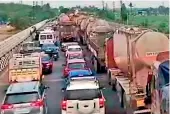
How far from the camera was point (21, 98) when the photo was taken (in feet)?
49.5

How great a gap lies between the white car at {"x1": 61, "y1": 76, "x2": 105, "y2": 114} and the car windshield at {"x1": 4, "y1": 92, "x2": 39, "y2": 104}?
3.27 ft

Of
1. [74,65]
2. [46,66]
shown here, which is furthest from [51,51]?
[74,65]

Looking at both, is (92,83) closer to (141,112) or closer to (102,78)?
(141,112)

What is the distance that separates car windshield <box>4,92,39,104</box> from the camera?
49.0 feet

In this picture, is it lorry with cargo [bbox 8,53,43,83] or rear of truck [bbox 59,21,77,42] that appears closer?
lorry with cargo [bbox 8,53,43,83]

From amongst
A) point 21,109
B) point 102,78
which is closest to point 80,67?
point 102,78

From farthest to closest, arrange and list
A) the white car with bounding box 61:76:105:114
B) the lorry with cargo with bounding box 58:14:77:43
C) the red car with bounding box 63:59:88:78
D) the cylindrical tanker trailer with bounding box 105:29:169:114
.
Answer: the lorry with cargo with bounding box 58:14:77:43 < the red car with bounding box 63:59:88:78 < the white car with bounding box 61:76:105:114 < the cylindrical tanker trailer with bounding box 105:29:169:114

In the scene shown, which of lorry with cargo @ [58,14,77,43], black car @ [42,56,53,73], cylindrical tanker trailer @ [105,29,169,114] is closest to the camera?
cylindrical tanker trailer @ [105,29,169,114]

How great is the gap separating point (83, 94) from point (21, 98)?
2006 millimetres

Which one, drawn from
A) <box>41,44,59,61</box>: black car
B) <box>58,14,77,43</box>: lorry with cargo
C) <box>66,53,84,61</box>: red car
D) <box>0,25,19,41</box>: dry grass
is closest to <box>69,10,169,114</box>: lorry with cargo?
<box>66,53,84,61</box>: red car

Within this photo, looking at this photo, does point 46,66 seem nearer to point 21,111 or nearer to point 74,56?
point 74,56

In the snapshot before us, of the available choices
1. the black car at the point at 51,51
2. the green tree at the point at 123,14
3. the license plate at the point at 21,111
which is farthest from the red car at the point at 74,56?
the green tree at the point at 123,14

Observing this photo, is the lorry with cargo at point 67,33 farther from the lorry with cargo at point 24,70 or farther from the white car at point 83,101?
the white car at point 83,101

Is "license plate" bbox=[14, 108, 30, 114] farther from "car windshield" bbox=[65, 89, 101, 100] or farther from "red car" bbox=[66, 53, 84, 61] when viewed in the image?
"red car" bbox=[66, 53, 84, 61]
